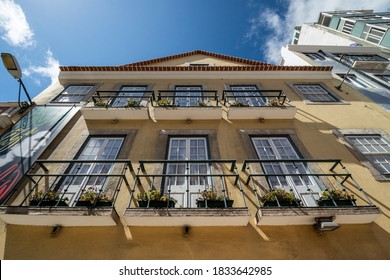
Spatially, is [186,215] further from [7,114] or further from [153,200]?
[7,114]

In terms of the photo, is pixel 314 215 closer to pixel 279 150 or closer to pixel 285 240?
pixel 285 240

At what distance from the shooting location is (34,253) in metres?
3.99

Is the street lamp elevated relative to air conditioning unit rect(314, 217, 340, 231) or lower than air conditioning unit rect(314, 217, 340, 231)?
elevated

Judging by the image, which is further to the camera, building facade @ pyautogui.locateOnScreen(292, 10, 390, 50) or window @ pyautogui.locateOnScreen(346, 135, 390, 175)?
building facade @ pyautogui.locateOnScreen(292, 10, 390, 50)

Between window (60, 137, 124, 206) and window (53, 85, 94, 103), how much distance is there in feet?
11.7

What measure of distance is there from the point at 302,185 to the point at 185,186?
340 cm

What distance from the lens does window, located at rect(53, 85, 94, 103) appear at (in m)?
9.18

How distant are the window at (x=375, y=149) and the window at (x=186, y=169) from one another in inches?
213

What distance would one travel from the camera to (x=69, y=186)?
5316 mm

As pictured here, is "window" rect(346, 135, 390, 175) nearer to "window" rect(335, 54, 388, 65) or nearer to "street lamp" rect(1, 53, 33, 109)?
"window" rect(335, 54, 388, 65)

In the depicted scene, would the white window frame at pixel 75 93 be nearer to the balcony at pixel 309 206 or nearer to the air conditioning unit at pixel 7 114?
the air conditioning unit at pixel 7 114

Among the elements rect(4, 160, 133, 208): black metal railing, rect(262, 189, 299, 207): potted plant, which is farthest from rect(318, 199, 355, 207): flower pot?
rect(4, 160, 133, 208): black metal railing
